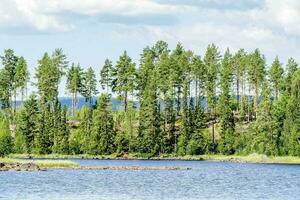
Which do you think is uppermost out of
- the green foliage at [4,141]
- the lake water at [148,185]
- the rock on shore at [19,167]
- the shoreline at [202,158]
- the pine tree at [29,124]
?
the pine tree at [29,124]

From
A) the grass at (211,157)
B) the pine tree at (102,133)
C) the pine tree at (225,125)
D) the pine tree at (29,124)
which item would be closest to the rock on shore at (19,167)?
the grass at (211,157)

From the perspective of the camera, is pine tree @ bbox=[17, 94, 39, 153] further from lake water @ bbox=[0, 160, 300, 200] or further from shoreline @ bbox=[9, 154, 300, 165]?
lake water @ bbox=[0, 160, 300, 200]

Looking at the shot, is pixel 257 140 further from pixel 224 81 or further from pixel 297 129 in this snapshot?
pixel 224 81

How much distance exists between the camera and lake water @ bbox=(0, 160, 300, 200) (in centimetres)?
7681

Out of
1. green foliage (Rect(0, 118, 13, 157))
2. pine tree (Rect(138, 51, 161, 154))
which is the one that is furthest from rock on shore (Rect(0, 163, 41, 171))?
pine tree (Rect(138, 51, 161, 154))

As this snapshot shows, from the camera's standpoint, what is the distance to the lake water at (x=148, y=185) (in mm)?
76812

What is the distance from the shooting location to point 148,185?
9150 cm

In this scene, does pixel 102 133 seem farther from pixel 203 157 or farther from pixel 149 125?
pixel 203 157

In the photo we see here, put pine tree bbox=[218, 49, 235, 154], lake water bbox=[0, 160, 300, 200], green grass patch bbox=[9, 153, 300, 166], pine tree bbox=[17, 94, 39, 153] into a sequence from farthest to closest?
pine tree bbox=[17, 94, 39, 153], pine tree bbox=[218, 49, 235, 154], green grass patch bbox=[9, 153, 300, 166], lake water bbox=[0, 160, 300, 200]

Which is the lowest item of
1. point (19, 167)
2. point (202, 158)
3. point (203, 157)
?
point (19, 167)

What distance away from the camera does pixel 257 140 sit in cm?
16650

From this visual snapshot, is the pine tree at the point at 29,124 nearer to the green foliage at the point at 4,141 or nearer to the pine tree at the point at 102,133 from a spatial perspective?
the pine tree at the point at 102,133

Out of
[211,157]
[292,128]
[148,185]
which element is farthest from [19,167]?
[292,128]

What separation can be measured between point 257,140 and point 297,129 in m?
9.32
